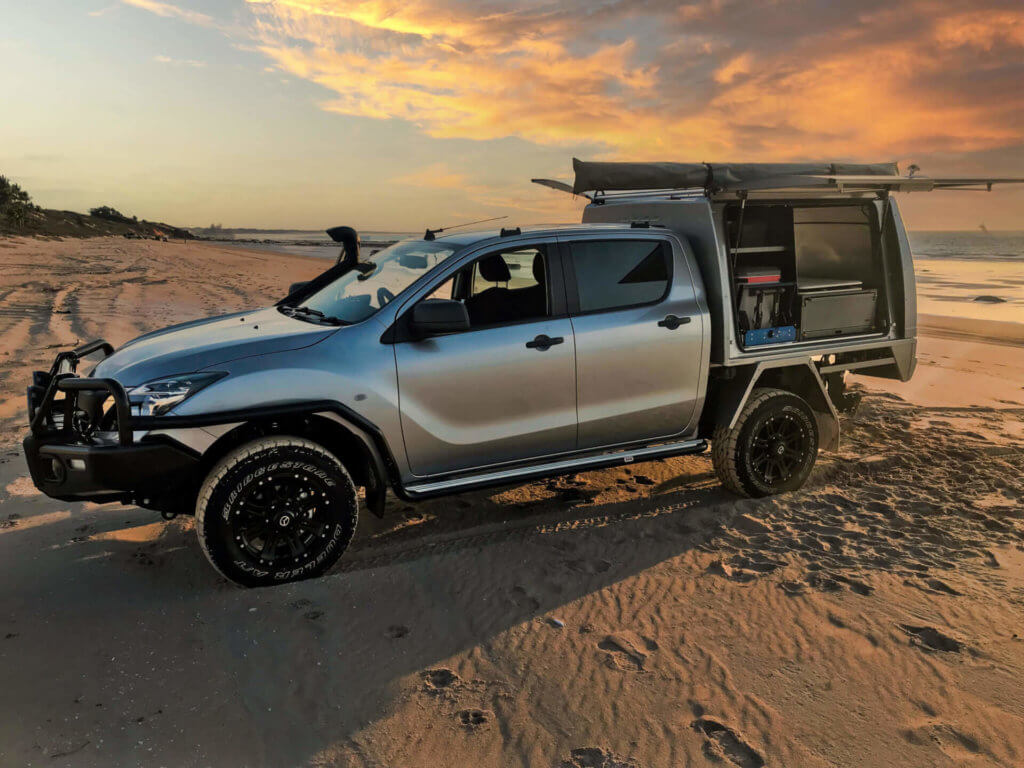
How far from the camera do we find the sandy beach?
2.82 m

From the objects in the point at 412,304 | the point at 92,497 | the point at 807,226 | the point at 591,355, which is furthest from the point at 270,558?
the point at 807,226

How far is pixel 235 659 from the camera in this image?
10.9ft

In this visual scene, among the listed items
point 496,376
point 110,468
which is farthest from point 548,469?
point 110,468

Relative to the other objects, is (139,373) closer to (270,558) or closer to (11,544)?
(270,558)

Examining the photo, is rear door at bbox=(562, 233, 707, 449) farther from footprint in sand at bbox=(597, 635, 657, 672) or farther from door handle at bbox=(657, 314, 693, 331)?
footprint in sand at bbox=(597, 635, 657, 672)

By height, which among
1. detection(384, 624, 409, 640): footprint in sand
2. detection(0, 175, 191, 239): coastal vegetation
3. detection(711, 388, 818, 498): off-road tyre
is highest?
detection(0, 175, 191, 239): coastal vegetation

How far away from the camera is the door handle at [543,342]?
14.5 feet

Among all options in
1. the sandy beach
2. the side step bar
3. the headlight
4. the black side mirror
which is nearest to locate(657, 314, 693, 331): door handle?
the side step bar

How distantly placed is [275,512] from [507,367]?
4.96ft

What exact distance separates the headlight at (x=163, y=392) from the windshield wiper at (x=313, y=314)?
775mm

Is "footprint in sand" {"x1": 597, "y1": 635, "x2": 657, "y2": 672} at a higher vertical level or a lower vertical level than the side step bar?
lower

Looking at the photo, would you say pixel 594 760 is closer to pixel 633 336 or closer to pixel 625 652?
pixel 625 652

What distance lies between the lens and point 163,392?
3.77m

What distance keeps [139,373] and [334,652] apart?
176 centimetres
